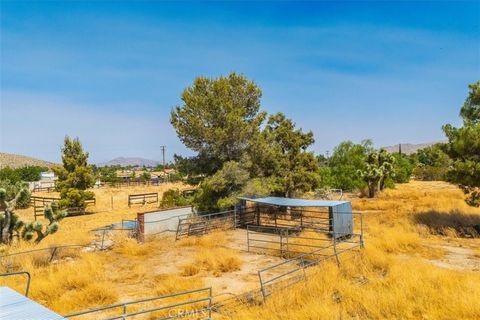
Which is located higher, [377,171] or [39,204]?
[377,171]

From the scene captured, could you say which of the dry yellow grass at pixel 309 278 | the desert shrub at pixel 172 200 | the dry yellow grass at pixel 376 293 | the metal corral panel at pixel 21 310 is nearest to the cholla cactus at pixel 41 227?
the dry yellow grass at pixel 309 278

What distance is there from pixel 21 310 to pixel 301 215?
62.3ft

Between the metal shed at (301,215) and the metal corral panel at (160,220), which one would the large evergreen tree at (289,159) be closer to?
the metal shed at (301,215)

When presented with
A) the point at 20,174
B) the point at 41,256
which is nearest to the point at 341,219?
the point at 41,256

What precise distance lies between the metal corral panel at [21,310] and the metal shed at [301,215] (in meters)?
12.3

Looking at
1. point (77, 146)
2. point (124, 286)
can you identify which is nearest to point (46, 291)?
point (124, 286)

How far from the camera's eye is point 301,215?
22.4m

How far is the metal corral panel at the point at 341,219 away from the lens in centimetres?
1914

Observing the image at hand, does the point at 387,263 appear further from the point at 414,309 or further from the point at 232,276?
the point at 232,276

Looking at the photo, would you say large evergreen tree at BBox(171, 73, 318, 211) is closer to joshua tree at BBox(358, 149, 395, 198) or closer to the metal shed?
the metal shed

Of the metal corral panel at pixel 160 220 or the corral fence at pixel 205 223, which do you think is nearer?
the metal corral panel at pixel 160 220

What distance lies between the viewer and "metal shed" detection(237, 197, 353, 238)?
19328 millimetres

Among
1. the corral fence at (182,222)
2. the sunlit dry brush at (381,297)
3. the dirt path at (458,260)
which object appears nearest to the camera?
the sunlit dry brush at (381,297)

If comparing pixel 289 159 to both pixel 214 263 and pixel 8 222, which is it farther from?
pixel 8 222
